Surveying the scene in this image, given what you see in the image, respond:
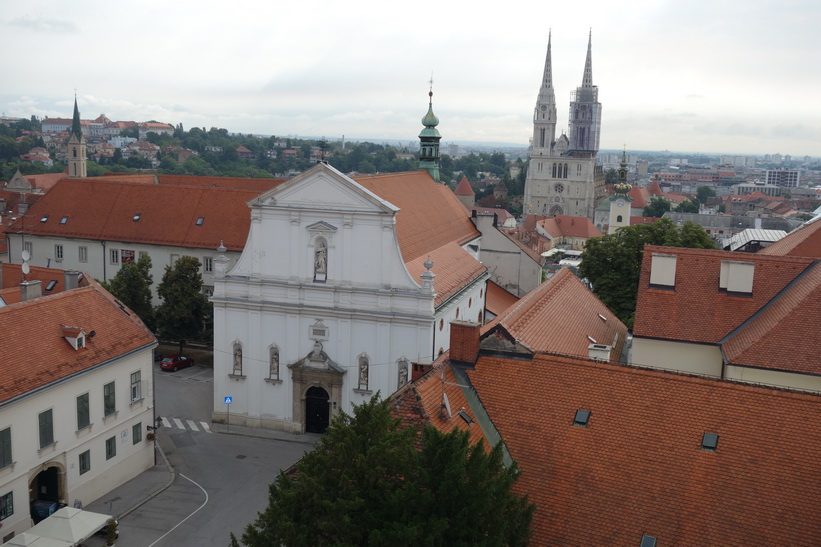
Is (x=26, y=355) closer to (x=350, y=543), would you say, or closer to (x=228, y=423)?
(x=228, y=423)

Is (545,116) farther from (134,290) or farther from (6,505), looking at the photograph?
(6,505)

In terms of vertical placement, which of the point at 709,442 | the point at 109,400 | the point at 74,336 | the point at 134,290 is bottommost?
the point at 109,400

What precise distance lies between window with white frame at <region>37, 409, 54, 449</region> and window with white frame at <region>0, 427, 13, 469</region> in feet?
4.59

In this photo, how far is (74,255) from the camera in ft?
192

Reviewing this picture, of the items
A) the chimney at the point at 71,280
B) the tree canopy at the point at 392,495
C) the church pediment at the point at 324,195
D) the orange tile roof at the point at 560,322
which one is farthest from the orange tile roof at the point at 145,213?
the tree canopy at the point at 392,495

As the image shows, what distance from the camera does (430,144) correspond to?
5900 cm

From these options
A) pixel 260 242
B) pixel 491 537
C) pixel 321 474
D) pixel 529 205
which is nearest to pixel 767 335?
pixel 491 537

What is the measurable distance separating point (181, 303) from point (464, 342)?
97.1 ft

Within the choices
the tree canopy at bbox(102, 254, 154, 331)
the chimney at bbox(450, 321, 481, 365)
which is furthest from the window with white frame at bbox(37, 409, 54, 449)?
the tree canopy at bbox(102, 254, 154, 331)

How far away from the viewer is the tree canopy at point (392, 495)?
1506 cm

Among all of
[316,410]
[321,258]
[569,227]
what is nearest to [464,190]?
[569,227]

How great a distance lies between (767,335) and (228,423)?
24481 mm

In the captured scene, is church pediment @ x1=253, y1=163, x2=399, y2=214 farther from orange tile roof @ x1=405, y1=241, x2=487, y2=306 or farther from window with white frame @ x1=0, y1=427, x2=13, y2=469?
window with white frame @ x1=0, y1=427, x2=13, y2=469

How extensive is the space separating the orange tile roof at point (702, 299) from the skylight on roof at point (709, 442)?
9440 millimetres
